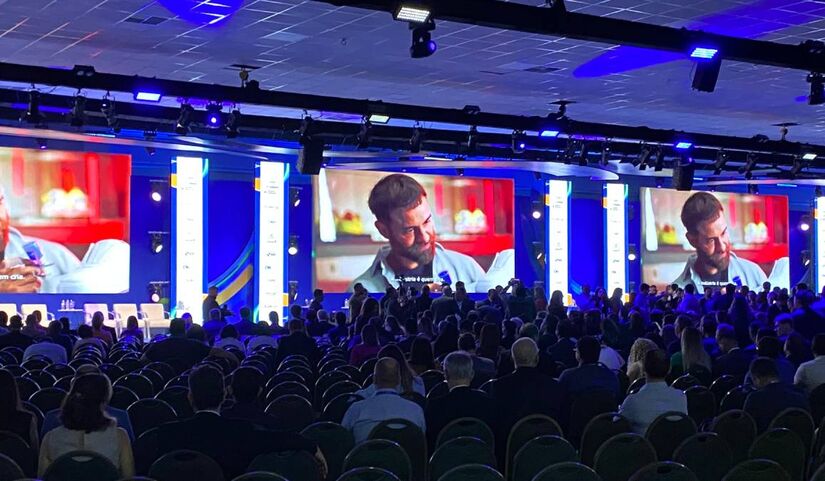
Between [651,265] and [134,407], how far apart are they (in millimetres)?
24352

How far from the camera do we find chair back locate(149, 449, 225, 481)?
5.12 m

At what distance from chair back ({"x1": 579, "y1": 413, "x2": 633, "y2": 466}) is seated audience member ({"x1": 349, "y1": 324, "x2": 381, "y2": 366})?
449 centimetres

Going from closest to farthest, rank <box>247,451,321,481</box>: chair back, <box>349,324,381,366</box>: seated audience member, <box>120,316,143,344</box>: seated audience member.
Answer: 1. <box>247,451,321,481</box>: chair back
2. <box>349,324,381,366</box>: seated audience member
3. <box>120,316,143,344</box>: seated audience member

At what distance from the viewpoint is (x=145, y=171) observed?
76.3 feet

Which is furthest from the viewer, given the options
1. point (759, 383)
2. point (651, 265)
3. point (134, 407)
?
point (651, 265)

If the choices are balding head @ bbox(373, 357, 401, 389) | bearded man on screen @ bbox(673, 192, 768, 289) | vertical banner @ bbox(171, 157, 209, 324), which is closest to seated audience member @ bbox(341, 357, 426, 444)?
balding head @ bbox(373, 357, 401, 389)

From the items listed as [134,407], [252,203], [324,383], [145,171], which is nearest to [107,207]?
[145,171]

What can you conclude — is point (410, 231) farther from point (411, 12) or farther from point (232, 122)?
point (411, 12)

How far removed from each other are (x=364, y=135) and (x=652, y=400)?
1240 centimetres

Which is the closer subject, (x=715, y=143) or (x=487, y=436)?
(x=487, y=436)

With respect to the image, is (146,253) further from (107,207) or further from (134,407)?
(134,407)

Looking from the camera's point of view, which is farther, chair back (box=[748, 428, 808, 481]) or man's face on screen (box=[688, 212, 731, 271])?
man's face on screen (box=[688, 212, 731, 271])

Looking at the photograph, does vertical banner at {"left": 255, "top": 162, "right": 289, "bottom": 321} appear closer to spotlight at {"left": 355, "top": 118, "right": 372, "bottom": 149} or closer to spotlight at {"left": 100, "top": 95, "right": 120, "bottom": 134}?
spotlight at {"left": 355, "top": 118, "right": 372, "bottom": 149}

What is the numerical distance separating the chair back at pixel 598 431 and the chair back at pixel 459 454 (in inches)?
43.4
